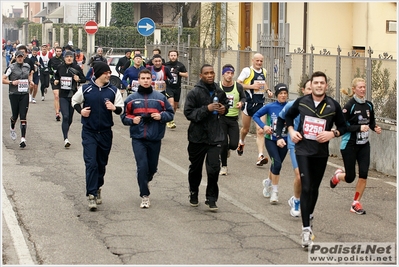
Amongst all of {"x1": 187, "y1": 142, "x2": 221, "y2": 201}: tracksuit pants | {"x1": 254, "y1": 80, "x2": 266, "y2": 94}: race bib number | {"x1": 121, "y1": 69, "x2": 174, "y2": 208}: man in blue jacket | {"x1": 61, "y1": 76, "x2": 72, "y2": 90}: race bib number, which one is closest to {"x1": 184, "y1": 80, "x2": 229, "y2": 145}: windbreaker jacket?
{"x1": 187, "y1": 142, "x2": 221, "y2": 201}: tracksuit pants

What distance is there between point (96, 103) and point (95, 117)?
18cm

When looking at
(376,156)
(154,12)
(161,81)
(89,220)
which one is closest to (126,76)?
(161,81)

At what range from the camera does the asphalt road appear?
835cm

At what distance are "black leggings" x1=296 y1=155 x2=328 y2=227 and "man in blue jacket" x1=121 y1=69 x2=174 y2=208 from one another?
99.4 inches

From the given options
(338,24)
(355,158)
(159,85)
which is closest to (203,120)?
(355,158)

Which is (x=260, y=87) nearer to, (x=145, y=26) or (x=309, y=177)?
(x=309, y=177)

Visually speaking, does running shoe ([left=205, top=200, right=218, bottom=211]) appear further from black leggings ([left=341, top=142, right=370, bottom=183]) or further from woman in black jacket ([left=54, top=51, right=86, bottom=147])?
woman in black jacket ([left=54, top=51, right=86, bottom=147])

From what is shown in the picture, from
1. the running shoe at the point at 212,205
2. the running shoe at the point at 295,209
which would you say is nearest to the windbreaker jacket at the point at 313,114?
the running shoe at the point at 295,209

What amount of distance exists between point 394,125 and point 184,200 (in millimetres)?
4895

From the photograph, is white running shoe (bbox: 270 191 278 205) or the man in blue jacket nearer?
the man in blue jacket

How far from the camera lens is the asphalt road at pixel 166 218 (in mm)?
8352

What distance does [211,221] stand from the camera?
1002 centimetres

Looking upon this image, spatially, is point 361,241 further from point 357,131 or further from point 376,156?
point 376,156

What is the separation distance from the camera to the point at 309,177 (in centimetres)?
876
